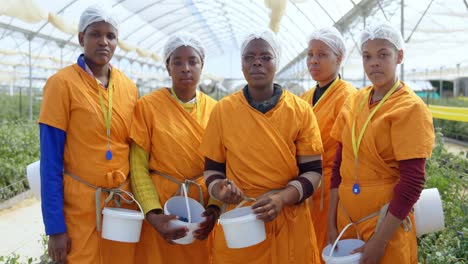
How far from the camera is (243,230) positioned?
1.94 metres

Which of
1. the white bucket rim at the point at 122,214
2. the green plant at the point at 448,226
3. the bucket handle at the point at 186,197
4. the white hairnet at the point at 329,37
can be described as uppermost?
the white hairnet at the point at 329,37

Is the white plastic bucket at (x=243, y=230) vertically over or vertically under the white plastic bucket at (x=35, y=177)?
under

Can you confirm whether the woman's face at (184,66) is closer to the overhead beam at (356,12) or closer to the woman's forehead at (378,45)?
the woman's forehead at (378,45)

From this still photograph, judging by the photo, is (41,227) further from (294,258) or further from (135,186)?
(294,258)

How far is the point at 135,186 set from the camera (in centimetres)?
236

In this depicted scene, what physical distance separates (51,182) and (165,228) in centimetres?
63

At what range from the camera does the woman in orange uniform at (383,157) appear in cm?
189

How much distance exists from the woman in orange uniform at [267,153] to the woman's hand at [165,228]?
22 cm

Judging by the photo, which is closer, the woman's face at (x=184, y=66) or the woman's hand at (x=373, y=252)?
the woman's hand at (x=373, y=252)

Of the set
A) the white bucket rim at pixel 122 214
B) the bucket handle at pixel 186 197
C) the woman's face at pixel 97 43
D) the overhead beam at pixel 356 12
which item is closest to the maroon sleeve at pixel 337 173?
the bucket handle at pixel 186 197

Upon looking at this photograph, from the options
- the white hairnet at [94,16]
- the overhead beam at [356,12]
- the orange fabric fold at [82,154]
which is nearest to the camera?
the orange fabric fold at [82,154]

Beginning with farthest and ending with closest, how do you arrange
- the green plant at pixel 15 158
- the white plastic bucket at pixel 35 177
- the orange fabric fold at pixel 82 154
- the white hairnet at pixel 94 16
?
the green plant at pixel 15 158
the white plastic bucket at pixel 35 177
the white hairnet at pixel 94 16
the orange fabric fold at pixel 82 154

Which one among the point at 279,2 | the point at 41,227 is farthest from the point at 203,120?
the point at 41,227

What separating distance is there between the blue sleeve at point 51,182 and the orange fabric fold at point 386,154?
1.44 m
